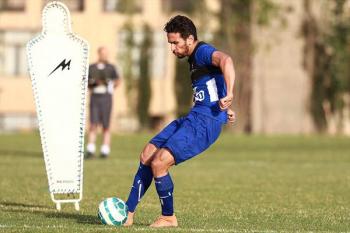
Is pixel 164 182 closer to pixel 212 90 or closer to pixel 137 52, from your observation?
pixel 212 90

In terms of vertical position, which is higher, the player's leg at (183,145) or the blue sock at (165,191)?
the player's leg at (183,145)

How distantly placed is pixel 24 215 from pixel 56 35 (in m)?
2.15

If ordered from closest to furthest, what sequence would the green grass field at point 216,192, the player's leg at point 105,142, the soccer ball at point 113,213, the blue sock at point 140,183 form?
the soccer ball at point 113,213 → the blue sock at point 140,183 → the green grass field at point 216,192 → the player's leg at point 105,142

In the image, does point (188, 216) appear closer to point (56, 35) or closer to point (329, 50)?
point (56, 35)

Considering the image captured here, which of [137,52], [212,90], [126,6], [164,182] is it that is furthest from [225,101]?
[126,6]

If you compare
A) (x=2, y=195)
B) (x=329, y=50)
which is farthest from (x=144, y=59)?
(x=2, y=195)

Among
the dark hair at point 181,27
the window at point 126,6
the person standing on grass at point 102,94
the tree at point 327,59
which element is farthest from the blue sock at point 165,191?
the window at point 126,6

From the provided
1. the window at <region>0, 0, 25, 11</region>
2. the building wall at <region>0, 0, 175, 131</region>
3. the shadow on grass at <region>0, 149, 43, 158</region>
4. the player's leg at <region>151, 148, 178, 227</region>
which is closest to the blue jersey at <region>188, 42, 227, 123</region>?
the player's leg at <region>151, 148, 178, 227</region>

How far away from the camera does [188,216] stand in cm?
1452

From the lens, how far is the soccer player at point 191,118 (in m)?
12.7

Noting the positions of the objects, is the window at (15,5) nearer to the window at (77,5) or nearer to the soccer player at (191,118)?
the window at (77,5)

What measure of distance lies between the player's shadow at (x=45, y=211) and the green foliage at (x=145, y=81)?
36427mm

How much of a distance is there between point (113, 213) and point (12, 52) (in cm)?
4227

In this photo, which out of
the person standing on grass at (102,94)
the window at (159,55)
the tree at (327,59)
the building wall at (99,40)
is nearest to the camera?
the person standing on grass at (102,94)
